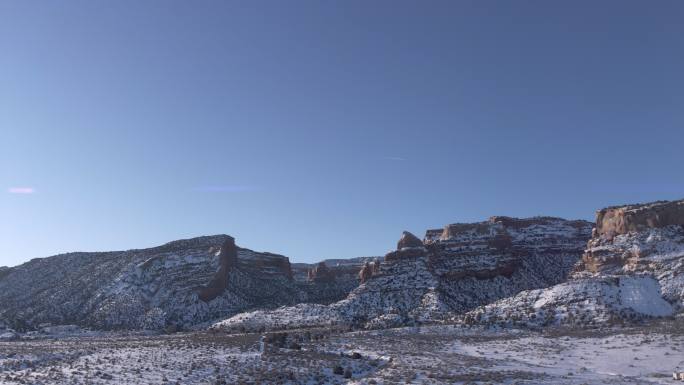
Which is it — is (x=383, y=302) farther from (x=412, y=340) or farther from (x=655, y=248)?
(x=655, y=248)

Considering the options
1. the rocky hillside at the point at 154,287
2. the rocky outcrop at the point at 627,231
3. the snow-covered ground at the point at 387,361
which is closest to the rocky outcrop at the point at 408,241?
the rocky hillside at the point at 154,287

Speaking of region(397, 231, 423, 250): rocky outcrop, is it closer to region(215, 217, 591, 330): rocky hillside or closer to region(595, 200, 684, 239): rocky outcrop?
region(215, 217, 591, 330): rocky hillside

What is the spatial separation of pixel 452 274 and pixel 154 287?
2288 inches

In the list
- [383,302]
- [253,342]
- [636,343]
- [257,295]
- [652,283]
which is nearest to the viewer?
[636,343]

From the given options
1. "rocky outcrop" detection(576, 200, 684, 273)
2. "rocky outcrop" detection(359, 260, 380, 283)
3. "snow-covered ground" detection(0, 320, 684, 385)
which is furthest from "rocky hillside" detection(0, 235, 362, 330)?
"rocky outcrop" detection(576, 200, 684, 273)

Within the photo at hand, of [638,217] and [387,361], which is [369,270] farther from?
[387,361]

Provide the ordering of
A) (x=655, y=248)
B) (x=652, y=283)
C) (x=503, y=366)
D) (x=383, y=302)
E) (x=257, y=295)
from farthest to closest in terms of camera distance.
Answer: (x=257, y=295) < (x=383, y=302) < (x=655, y=248) < (x=652, y=283) < (x=503, y=366)

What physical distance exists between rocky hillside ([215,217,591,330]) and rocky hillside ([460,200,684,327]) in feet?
40.2

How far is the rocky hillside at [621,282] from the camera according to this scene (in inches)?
2318

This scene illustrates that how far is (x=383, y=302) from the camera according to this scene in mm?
86125

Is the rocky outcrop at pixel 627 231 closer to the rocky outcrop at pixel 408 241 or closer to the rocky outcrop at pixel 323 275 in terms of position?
the rocky outcrop at pixel 408 241

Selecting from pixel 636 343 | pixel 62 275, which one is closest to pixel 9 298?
pixel 62 275

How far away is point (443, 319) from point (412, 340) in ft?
58.2

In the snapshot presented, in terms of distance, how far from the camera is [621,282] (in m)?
63.1
